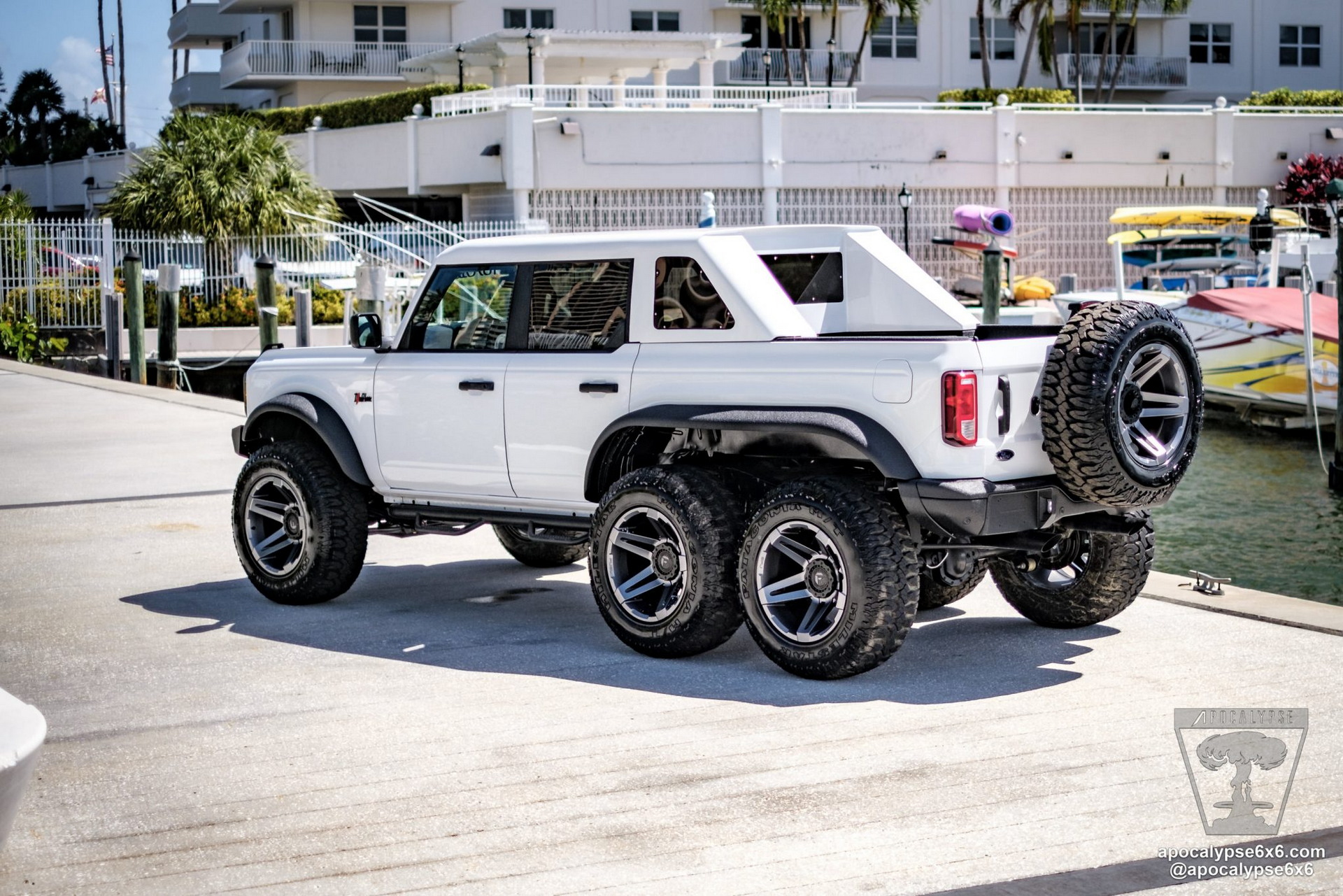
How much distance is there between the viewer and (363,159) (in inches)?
1972

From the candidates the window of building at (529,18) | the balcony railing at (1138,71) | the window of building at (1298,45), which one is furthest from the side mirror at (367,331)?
the window of building at (1298,45)

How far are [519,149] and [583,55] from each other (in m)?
5.93

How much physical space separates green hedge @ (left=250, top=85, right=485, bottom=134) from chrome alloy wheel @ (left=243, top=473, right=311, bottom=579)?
4130cm

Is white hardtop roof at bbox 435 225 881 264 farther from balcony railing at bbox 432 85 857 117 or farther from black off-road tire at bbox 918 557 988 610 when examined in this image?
balcony railing at bbox 432 85 857 117

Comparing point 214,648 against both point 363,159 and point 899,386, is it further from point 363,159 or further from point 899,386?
point 363,159

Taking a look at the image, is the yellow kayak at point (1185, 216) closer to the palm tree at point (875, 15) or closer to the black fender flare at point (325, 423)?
the palm tree at point (875, 15)

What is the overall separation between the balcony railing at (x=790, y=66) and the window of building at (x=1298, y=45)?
16778 millimetres

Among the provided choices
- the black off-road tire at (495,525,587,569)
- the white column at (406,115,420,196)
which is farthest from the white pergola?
the black off-road tire at (495,525,587,569)

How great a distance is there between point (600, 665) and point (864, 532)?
1401mm

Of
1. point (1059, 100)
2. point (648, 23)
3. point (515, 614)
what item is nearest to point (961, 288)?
point (1059, 100)

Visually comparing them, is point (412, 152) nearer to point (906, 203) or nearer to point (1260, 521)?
point (906, 203)

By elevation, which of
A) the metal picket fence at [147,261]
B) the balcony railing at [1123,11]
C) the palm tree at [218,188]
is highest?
the balcony railing at [1123,11]

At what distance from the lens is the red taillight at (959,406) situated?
672cm

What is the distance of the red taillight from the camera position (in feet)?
22.0
